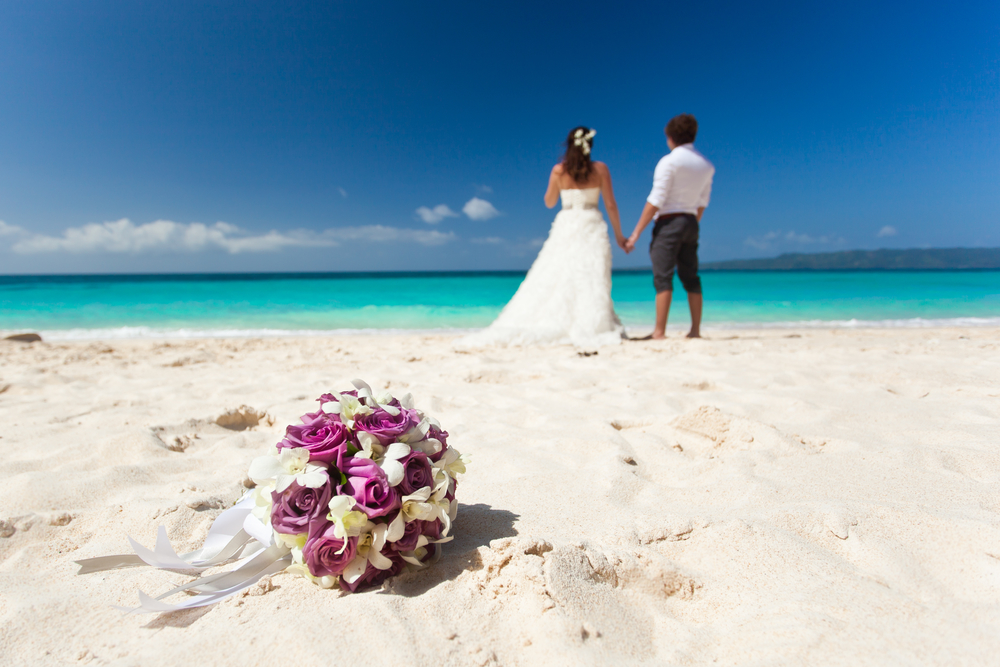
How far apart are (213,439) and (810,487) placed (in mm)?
2576

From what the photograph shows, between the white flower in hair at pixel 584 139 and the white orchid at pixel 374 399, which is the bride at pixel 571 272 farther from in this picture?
the white orchid at pixel 374 399

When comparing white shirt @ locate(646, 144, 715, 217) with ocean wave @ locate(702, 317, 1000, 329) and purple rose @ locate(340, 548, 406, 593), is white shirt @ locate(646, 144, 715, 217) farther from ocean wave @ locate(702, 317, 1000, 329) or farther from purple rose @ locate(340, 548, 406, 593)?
purple rose @ locate(340, 548, 406, 593)

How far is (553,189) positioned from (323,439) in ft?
17.3

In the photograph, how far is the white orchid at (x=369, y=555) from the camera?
108cm

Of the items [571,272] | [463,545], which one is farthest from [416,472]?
[571,272]

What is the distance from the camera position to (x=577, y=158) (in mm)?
5559

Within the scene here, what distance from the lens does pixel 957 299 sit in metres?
13.3

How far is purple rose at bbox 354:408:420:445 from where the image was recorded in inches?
45.4

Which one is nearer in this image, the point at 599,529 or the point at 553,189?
the point at 599,529

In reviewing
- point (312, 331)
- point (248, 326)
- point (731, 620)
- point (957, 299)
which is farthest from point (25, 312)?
point (957, 299)

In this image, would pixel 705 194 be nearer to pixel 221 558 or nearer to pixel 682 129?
pixel 682 129

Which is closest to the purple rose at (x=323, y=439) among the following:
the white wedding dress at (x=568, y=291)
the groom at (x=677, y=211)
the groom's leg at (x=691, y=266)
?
the white wedding dress at (x=568, y=291)

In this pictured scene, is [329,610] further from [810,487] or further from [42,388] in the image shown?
[42,388]

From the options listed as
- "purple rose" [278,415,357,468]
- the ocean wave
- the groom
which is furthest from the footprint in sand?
the ocean wave
